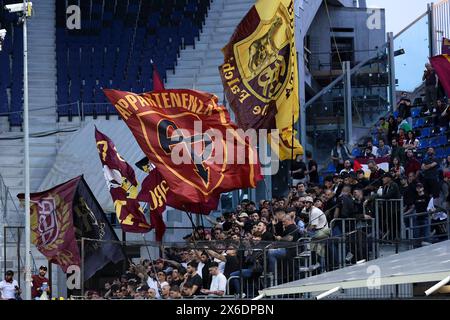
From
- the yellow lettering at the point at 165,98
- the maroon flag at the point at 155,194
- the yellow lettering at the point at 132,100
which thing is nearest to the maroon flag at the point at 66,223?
the maroon flag at the point at 155,194

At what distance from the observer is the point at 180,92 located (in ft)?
70.7

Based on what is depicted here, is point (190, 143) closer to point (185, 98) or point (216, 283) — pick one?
point (185, 98)

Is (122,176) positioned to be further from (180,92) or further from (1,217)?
(1,217)

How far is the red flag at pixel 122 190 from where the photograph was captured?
22.2m

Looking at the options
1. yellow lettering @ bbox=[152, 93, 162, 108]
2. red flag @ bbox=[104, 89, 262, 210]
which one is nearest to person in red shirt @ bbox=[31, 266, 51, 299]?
red flag @ bbox=[104, 89, 262, 210]

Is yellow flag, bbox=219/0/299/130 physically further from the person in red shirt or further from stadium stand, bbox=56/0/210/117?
stadium stand, bbox=56/0/210/117

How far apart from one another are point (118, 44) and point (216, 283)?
832 inches

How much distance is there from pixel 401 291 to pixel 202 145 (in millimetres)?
6798

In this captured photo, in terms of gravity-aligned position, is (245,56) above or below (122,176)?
above

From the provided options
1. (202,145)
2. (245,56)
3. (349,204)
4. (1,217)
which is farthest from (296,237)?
(1,217)

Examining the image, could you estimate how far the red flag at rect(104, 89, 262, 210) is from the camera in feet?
67.9

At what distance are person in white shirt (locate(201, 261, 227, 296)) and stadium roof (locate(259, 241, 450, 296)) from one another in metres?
3.54

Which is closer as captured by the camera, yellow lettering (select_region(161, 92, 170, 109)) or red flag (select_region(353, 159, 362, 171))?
yellow lettering (select_region(161, 92, 170, 109))

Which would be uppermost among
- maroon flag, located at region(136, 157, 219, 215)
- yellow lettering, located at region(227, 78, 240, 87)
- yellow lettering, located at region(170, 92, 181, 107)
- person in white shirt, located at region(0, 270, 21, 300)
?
yellow lettering, located at region(227, 78, 240, 87)
